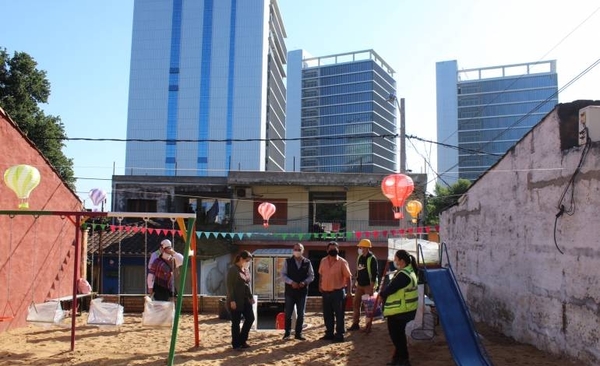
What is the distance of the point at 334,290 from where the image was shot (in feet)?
27.6

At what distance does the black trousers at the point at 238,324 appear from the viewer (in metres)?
7.87

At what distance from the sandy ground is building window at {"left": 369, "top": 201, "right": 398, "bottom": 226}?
63.9ft

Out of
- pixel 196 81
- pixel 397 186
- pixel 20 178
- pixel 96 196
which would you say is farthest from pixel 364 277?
pixel 196 81

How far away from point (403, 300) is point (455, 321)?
1.02 m

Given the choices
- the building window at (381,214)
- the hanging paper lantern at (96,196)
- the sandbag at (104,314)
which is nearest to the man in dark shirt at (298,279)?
the sandbag at (104,314)

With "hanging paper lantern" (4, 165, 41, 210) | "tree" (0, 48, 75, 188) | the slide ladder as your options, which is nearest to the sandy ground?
the slide ladder

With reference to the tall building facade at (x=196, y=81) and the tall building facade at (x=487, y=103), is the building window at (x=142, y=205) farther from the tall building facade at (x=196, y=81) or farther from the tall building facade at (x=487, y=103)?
the tall building facade at (x=487, y=103)

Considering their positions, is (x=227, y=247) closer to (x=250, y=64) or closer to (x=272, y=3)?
(x=250, y=64)

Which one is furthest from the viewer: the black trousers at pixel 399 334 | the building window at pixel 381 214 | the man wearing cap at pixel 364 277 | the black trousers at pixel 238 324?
the building window at pixel 381 214

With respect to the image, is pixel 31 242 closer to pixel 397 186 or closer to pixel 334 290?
pixel 334 290

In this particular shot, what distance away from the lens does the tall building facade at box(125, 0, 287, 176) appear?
81438mm

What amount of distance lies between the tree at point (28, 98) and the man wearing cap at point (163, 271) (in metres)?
15.4

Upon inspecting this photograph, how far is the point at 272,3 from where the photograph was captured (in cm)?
9400

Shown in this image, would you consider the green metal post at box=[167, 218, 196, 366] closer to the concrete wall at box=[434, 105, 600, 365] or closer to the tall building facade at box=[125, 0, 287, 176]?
the concrete wall at box=[434, 105, 600, 365]
